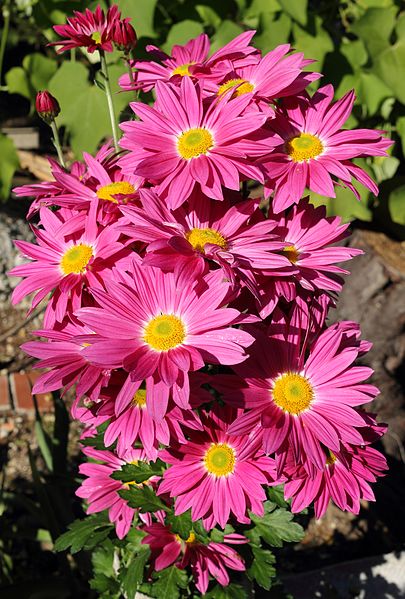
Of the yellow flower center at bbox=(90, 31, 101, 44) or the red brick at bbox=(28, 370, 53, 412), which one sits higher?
the yellow flower center at bbox=(90, 31, 101, 44)

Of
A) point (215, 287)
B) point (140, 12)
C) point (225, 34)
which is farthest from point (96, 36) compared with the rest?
point (225, 34)

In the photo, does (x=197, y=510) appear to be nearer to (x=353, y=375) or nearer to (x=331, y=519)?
(x=353, y=375)

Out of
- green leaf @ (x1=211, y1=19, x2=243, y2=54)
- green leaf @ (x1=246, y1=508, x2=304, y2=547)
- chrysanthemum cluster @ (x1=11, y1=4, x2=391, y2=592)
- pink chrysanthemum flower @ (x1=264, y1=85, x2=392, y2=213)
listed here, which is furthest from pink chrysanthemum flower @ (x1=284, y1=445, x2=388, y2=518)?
green leaf @ (x1=211, y1=19, x2=243, y2=54)

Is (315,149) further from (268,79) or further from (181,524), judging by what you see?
(181,524)

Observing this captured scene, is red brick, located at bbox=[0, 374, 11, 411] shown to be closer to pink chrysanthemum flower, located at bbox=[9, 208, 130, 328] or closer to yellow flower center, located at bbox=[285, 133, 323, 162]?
pink chrysanthemum flower, located at bbox=[9, 208, 130, 328]

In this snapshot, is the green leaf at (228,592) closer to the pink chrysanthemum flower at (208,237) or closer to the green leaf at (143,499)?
the green leaf at (143,499)

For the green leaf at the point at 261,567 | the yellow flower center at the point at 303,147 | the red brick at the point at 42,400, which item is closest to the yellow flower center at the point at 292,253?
the yellow flower center at the point at 303,147

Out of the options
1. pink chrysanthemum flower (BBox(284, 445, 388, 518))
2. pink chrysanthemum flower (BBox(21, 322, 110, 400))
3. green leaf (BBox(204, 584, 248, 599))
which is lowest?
green leaf (BBox(204, 584, 248, 599))
